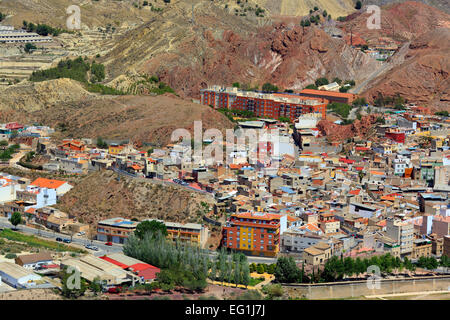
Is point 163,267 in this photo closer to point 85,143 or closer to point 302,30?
point 85,143

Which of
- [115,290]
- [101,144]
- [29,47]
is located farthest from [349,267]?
[29,47]

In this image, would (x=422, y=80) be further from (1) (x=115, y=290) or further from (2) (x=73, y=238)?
(1) (x=115, y=290)

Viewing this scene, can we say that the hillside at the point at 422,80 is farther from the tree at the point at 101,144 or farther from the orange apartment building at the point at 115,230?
the orange apartment building at the point at 115,230

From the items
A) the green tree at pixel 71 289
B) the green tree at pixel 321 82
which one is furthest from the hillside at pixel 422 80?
the green tree at pixel 71 289

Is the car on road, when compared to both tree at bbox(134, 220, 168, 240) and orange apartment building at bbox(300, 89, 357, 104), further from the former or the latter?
orange apartment building at bbox(300, 89, 357, 104)
